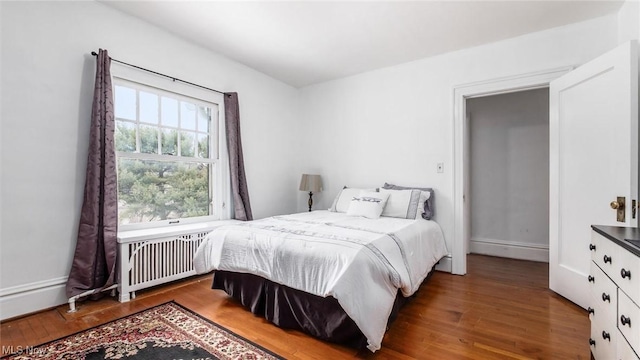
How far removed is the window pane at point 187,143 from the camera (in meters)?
3.30

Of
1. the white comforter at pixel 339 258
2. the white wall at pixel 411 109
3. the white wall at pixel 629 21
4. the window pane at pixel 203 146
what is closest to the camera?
the white comforter at pixel 339 258

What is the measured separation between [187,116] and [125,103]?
658mm

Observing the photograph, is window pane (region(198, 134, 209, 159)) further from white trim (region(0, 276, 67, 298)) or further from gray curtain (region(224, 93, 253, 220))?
white trim (region(0, 276, 67, 298))

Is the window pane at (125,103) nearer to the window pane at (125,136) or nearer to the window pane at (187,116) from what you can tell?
the window pane at (125,136)

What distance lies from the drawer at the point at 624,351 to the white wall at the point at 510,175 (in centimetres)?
298

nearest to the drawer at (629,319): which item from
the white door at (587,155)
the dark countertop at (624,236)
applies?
the dark countertop at (624,236)

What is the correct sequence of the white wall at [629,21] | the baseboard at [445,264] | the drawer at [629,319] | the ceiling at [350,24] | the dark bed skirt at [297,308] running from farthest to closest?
1. the baseboard at [445,264]
2. the ceiling at [350,24]
3. the white wall at [629,21]
4. the dark bed skirt at [297,308]
5. the drawer at [629,319]

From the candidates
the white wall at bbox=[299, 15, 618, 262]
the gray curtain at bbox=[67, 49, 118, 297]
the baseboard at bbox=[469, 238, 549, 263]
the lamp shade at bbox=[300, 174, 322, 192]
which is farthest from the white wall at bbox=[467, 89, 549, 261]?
the gray curtain at bbox=[67, 49, 118, 297]

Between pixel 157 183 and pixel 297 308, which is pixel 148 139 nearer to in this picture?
pixel 157 183

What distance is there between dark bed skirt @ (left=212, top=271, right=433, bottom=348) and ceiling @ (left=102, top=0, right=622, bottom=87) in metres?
2.37

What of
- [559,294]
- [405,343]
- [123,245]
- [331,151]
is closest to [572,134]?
[559,294]

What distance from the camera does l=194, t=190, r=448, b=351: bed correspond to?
1.72m

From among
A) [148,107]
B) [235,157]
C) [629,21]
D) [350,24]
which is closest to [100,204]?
[148,107]

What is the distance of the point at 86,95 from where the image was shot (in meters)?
2.51
